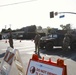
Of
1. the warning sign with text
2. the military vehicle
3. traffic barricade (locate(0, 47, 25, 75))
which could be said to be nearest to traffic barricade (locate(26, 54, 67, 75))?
the warning sign with text

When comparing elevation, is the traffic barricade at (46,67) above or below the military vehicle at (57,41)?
above

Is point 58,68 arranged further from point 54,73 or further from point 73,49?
point 73,49

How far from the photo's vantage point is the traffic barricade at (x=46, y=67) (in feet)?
15.2

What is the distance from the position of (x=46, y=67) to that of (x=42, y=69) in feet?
0.47

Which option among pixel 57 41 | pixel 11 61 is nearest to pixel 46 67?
pixel 11 61

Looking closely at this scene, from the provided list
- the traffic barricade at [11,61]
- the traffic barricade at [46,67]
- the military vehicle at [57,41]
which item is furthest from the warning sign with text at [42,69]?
the military vehicle at [57,41]

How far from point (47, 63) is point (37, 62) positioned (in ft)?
1.35

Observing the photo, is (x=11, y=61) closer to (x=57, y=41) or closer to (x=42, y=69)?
(x=42, y=69)

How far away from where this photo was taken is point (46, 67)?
5086mm

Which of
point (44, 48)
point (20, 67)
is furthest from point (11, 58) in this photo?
point (44, 48)

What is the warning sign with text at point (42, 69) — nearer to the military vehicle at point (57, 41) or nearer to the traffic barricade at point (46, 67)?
the traffic barricade at point (46, 67)

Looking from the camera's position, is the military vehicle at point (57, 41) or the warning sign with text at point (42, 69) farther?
the military vehicle at point (57, 41)

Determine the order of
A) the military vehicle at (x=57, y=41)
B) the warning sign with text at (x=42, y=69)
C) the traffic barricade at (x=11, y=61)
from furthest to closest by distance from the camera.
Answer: the military vehicle at (x=57, y=41) → the traffic barricade at (x=11, y=61) → the warning sign with text at (x=42, y=69)

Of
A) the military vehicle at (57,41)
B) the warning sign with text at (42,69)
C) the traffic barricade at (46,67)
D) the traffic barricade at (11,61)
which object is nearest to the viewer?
the traffic barricade at (46,67)
